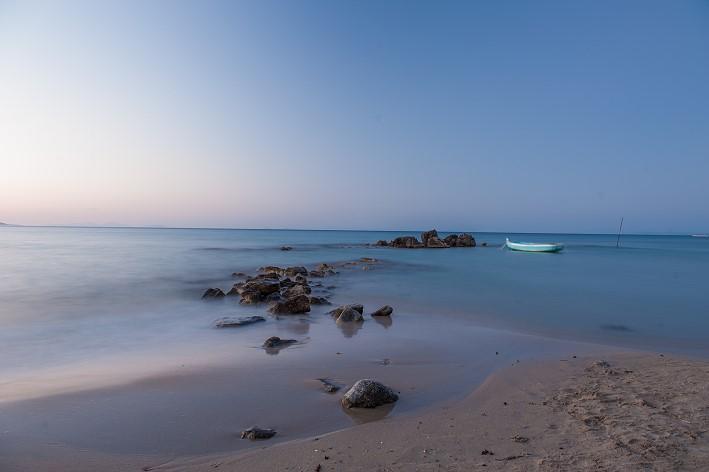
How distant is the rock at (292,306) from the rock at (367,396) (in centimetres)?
704

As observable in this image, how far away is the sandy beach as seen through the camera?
390cm

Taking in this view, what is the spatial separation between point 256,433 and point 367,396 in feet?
5.06

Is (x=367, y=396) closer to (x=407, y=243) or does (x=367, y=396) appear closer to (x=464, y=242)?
(x=407, y=243)

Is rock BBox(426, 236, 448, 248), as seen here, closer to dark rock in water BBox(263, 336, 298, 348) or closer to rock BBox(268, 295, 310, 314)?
rock BBox(268, 295, 310, 314)

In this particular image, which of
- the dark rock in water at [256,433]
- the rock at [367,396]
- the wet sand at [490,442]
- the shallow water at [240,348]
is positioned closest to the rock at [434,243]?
the shallow water at [240,348]

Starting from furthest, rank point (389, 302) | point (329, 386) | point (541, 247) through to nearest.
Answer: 1. point (541, 247)
2. point (389, 302)
3. point (329, 386)

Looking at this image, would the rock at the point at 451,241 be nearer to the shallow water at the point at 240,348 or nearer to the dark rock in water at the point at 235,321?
the shallow water at the point at 240,348

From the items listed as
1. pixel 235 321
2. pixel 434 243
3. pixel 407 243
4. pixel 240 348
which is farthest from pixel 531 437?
pixel 407 243

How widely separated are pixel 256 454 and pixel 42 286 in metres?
19.9

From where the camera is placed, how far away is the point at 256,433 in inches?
186

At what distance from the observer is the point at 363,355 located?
826cm

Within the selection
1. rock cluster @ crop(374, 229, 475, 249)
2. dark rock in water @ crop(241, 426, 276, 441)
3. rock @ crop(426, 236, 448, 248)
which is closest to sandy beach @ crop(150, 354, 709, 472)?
dark rock in water @ crop(241, 426, 276, 441)

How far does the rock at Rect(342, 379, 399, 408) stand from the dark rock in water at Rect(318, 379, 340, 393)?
1.69ft

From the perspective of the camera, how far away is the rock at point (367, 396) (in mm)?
5520
